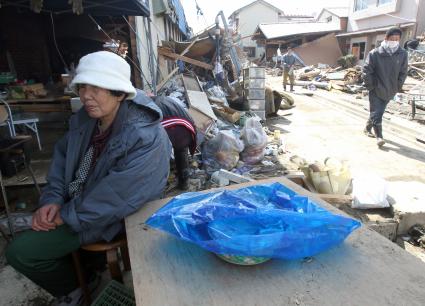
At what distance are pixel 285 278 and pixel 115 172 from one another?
993mm

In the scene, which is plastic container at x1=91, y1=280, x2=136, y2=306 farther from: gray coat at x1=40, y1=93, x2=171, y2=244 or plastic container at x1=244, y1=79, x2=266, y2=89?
plastic container at x1=244, y1=79, x2=266, y2=89

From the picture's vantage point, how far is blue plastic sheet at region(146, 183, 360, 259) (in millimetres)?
1077

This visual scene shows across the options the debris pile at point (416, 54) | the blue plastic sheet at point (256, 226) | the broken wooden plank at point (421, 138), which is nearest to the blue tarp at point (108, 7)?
the blue plastic sheet at point (256, 226)

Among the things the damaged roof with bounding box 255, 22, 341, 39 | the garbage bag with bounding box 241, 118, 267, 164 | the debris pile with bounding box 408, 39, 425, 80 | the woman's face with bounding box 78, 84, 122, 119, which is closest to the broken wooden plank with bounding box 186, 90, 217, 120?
the garbage bag with bounding box 241, 118, 267, 164

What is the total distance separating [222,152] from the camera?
461 cm

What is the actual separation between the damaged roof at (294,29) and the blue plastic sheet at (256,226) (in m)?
27.7

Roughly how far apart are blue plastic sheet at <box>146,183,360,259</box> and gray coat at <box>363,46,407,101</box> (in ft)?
17.1

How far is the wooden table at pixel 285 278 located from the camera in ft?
3.38

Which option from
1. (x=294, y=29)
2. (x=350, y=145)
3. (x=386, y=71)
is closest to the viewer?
(x=386, y=71)

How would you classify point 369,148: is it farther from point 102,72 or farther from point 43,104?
point 43,104

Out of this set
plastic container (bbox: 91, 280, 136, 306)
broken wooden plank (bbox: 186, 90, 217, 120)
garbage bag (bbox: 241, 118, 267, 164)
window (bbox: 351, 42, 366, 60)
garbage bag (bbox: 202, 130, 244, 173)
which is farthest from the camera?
window (bbox: 351, 42, 366, 60)

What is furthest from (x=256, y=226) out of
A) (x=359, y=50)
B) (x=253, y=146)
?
(x=359, y=50)

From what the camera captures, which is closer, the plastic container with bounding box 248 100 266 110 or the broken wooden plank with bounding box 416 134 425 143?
the broken wooden plank with bounding box 416 134 425 143

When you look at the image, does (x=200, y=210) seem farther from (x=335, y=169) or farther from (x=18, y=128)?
(x=18, y=128)
